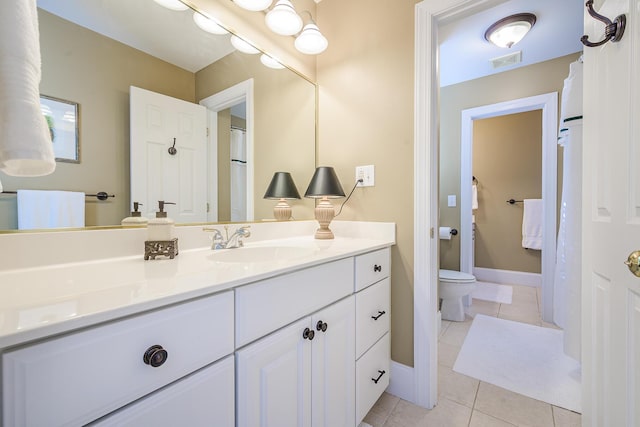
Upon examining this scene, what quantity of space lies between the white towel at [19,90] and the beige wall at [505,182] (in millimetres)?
4087

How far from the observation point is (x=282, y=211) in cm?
150

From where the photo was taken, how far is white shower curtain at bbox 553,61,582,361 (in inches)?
57.7

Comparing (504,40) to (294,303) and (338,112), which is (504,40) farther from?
(294,303)

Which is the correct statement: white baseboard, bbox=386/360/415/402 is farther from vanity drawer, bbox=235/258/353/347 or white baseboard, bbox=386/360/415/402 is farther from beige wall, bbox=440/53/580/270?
beige wall, bbox=440/53/580/270

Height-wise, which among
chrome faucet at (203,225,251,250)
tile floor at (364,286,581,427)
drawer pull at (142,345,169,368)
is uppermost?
chrome faucet at (203,225,251,250)

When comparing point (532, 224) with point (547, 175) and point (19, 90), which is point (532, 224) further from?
point (19, 90)

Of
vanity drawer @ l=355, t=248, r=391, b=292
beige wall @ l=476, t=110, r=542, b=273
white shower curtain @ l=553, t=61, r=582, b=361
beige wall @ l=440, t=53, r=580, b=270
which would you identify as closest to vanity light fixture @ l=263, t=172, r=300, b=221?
vanity drawer @ l=355, t=248, r=391, b=292

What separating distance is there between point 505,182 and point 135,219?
398 centimetres

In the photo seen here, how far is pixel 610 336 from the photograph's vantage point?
0.73 m

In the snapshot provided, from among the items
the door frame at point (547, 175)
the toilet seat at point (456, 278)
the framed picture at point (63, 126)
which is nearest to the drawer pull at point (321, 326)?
the framed picture at point (63, 126)

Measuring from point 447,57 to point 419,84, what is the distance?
5.10 feet

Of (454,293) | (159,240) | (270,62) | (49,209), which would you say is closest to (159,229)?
(159,240)

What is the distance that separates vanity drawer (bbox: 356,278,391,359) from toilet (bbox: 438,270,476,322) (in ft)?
3.66

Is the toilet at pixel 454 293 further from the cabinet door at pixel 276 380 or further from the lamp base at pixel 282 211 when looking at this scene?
the cabinet door at pixel 276 380
